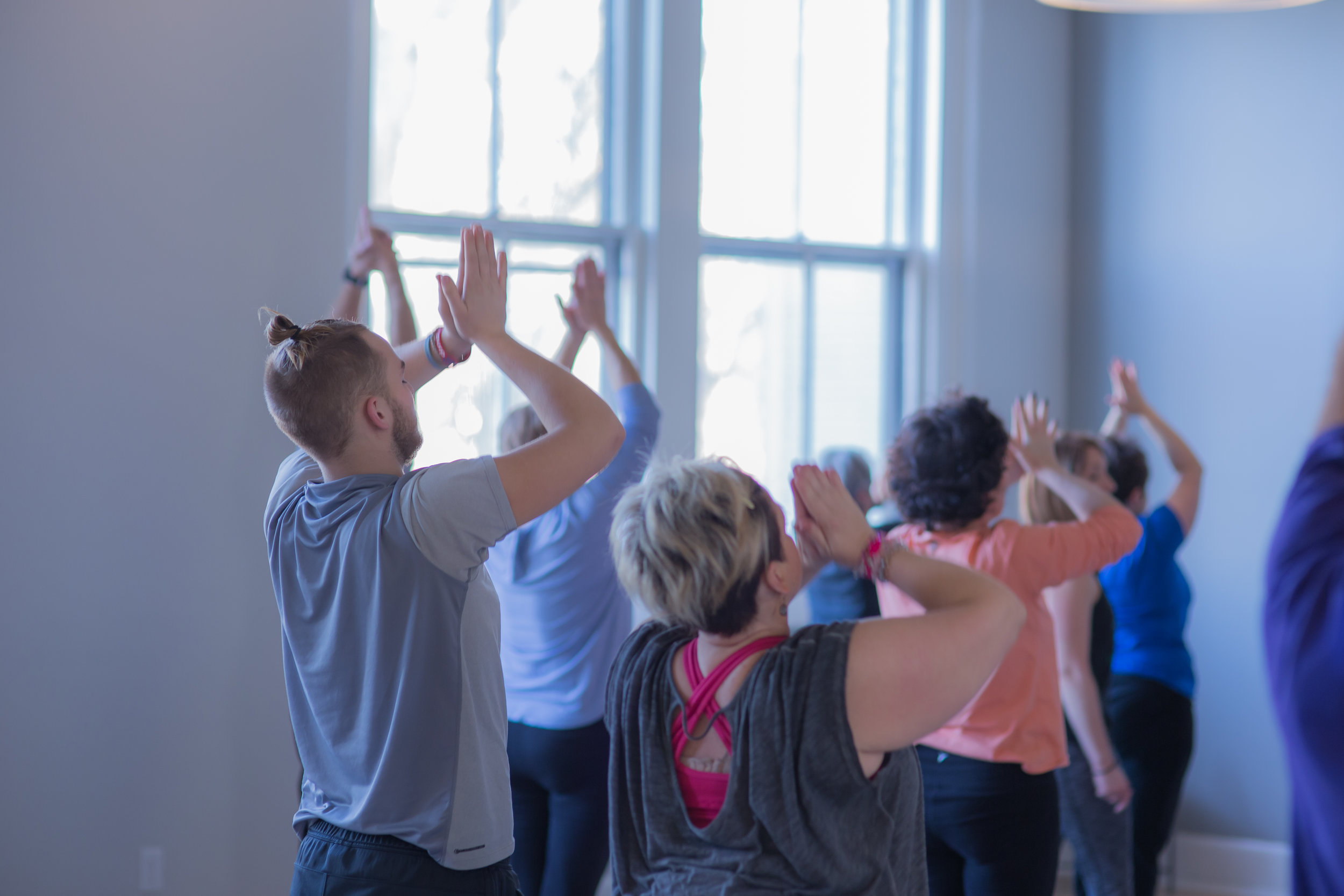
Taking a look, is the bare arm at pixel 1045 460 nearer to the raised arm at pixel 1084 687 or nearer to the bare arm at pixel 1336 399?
the raised arm at pixel 1084 687

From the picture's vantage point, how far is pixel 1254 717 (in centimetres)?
452

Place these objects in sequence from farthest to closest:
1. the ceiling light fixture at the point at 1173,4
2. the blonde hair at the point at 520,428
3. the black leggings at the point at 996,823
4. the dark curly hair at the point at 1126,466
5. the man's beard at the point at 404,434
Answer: the dark curly hair at the point at 1126,466
the blonde hair at the point at 520,428
the ceiling light fixture at the point at 1173,4
the black leggings at the point at 996,823
the man's beard at the point at 404,434

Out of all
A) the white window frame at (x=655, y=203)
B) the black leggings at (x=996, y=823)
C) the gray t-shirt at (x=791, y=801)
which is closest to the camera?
the gray t-shirt at (x=791, y=801)

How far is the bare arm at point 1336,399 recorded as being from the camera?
1.03 m

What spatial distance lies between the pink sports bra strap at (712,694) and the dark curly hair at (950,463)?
0.97 metres

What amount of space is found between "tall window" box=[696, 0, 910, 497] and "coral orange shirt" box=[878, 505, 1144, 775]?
94.6 inches

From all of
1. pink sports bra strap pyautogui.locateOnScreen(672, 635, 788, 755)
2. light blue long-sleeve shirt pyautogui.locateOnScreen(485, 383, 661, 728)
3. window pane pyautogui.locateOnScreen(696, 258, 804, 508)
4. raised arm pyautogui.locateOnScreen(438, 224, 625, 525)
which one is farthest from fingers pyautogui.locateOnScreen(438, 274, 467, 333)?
window pane pyautogui.locateOnScreen(696, 258, 804, 508)

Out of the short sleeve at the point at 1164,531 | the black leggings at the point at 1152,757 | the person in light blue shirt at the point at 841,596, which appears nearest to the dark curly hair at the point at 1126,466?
the short sleeve at the point at 1164,531

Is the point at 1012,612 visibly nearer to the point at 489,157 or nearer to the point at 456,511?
the point at 456,511

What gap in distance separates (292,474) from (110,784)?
2.15 meters

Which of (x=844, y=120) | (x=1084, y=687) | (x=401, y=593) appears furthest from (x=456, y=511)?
(x=844, y=120)

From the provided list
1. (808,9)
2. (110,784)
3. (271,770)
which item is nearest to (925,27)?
(808,9)

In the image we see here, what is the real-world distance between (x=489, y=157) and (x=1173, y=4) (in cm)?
254

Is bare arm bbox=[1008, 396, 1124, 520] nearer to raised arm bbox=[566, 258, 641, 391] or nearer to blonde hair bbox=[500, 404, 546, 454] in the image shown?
raised arm bbox=[566, 258, 641, 391]
